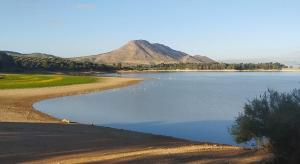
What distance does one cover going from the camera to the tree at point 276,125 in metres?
11.0

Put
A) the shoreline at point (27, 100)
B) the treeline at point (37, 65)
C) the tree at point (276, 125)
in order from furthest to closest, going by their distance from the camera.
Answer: the treeline at point (37, 65), the shoreline at point (27, 100), the tree at point (276, 125)

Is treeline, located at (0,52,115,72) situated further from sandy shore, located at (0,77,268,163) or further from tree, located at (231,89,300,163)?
tree, located at (231,89,300,163)

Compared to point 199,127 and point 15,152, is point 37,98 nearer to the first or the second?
point 199,127

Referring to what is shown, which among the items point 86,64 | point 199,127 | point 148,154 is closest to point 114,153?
point 148,154

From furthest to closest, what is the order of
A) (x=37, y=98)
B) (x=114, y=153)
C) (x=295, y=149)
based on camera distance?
(x=37, y=98)
(x=114, y=153)
(x=295, y=149)

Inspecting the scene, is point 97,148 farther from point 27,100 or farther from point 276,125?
point 27,100

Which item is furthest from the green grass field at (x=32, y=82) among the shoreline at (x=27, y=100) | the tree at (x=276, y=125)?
the tree at (x=276, y=125)

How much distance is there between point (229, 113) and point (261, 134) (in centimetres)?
2163

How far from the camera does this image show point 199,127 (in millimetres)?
26312

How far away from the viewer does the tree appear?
36.2ft

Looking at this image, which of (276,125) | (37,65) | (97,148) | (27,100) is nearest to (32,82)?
(27,100)

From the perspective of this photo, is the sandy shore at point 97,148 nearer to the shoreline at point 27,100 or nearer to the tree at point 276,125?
the tree at point 276,125

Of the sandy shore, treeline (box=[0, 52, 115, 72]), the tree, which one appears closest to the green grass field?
treeline (box=[0, 52, 115, 72])

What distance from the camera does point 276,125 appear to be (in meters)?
11.4
